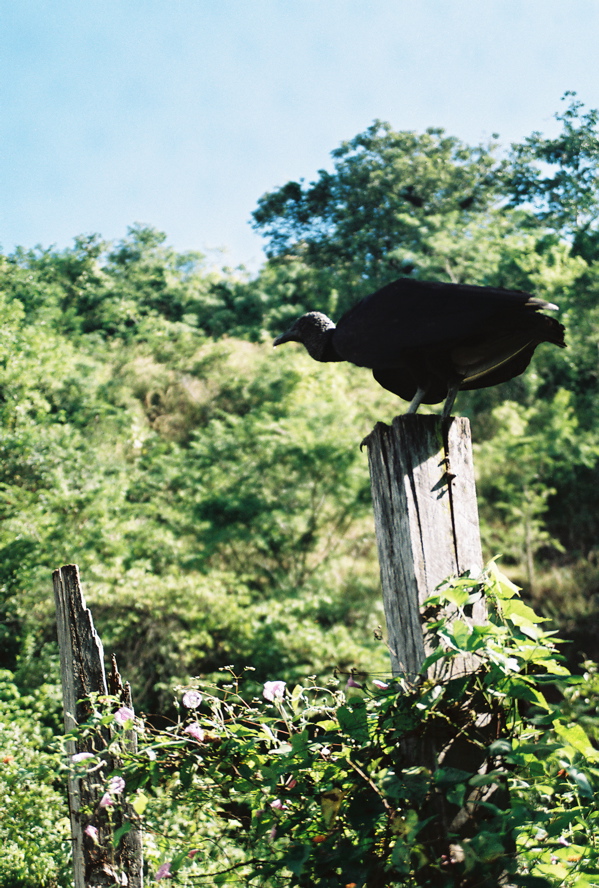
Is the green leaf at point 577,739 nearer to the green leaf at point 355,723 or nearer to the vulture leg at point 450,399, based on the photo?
the green leaf at point 355,723

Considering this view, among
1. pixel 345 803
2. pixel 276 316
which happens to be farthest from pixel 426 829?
pixel 276 316

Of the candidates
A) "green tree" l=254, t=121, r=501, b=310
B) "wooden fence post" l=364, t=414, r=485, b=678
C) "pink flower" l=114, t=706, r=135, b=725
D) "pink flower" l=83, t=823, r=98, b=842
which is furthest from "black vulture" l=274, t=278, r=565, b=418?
"green tree" l=254, t=121, r=501, b=310

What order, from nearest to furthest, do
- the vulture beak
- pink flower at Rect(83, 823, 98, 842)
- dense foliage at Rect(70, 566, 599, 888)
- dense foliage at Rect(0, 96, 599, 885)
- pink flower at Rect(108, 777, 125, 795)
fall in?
dense foliage at Rect(70, 566, 599, 888), pink flower at Rect(108, 777, 125, 795), pink flower at Rect(83, 823, 98, 842), the vulture beak, dense foliage at Rect(0, 96, 599, 885)

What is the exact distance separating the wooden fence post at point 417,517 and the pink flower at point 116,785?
0.68 meters

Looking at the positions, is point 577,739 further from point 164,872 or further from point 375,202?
point 375,202

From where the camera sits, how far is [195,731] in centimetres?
157

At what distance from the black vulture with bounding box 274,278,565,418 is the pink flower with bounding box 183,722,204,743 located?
3.03 feet

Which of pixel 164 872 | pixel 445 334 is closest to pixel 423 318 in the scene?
pixel 445 334

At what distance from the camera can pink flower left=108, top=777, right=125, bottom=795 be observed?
62.7 inches

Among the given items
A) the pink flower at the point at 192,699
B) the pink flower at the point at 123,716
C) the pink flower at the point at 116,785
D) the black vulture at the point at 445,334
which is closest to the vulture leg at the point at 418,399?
the black vulture at the point at 445,334

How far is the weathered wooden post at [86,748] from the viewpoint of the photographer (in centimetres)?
193

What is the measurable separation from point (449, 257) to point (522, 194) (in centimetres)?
193

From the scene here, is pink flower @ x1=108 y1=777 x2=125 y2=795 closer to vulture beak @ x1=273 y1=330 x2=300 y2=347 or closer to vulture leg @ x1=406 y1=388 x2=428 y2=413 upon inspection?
vulture leg @ x1=406 y1=388 x2=428 y2=413

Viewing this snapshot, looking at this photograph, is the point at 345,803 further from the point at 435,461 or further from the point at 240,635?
the point at 240,635
